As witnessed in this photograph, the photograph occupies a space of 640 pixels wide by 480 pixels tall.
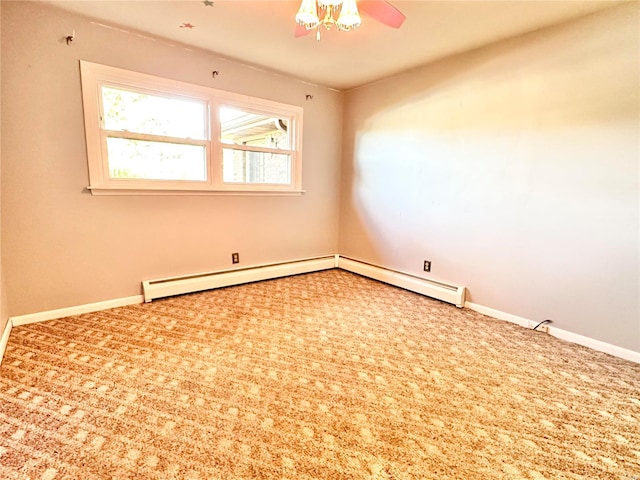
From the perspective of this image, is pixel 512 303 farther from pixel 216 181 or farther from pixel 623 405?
pixel 216 181

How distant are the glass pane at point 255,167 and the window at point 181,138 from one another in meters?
0.01

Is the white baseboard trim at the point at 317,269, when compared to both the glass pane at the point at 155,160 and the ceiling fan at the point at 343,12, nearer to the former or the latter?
the glass pane at the point at 155,160

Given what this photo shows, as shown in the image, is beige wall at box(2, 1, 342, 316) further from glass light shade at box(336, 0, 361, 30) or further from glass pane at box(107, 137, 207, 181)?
glass light shade at box(336, 0, 361, 30)

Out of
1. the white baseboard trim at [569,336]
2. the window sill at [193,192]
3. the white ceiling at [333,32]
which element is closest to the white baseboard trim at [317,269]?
the white baseboard trim at [569,336]

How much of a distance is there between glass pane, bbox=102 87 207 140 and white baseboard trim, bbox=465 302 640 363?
10.8ft

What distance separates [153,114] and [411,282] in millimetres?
3147

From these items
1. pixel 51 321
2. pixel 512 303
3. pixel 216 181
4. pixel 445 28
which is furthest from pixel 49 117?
pixel 512 303

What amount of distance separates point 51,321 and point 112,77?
2.09 meters

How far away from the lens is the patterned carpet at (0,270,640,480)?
1.27 meters

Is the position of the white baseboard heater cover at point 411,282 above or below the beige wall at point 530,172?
below

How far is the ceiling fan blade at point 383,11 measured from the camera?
69.4 inches

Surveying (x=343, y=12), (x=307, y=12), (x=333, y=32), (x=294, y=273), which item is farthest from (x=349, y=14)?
(x=294, y=273)

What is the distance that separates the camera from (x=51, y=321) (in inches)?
97.8

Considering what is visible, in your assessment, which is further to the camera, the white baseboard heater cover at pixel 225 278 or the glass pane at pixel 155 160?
the white baseboard heater cover at pixel 225 278
